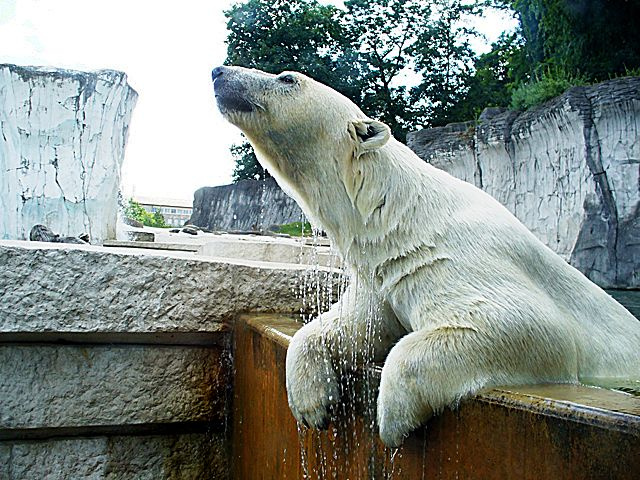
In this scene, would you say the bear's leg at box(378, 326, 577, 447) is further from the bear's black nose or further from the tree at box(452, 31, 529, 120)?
the tree at box(452, 31, 529, 120)

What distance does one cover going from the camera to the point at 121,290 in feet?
7.75

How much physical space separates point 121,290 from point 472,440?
1.52 meters

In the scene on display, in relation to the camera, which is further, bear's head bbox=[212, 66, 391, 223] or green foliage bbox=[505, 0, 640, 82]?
green foliage bbox=[505, 0, 640, 82]

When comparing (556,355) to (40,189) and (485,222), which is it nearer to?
(485,222)

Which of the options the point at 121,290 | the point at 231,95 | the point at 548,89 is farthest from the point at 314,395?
the point at 548,89

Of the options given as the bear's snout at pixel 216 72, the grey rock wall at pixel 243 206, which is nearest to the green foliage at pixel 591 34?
the grey rock wall at pixel 243 206

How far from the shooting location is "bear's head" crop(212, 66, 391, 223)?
1852 millimetres

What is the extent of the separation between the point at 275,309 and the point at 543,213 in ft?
26.7

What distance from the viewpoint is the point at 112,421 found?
2.45 meters

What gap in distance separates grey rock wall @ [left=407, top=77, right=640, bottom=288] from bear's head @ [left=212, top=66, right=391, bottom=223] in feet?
23.9

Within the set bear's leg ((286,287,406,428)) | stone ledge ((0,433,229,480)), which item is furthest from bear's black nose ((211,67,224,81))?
stone ledge ((0,433,229,480))

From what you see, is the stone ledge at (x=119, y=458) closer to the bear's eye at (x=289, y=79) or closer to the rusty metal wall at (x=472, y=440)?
the rusty metal wall at (x=472, y=440)

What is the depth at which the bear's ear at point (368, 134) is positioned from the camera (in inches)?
71.7

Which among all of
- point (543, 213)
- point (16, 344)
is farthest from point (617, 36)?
point (16, 344)
